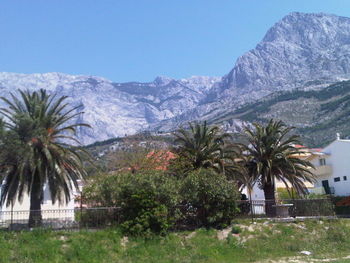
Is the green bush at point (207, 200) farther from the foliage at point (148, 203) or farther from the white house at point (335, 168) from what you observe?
the white house at point (335, 168)

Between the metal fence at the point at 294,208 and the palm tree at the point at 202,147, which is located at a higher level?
the palm tree at the point at 202,147

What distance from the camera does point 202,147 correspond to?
118ft

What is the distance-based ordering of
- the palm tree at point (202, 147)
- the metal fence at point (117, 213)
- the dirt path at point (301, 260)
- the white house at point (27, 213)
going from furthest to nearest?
the palm tree at point (202, 147) → the white house at point (27, 213) → the metal fence at point (117, 213) → the dirt path at point (301, 260)

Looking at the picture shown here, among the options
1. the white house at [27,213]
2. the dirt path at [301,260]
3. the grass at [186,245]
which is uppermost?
the white house at [27,213]

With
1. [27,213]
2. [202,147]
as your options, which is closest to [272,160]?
[202,147]

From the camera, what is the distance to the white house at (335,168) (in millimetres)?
58344

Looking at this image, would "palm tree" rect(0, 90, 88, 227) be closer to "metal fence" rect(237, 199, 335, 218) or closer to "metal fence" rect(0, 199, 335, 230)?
"metal fence" rect(0, 199, 335, 230)

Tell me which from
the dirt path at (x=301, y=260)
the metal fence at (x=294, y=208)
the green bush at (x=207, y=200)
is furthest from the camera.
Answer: the metal fence at (x=294, y=208)

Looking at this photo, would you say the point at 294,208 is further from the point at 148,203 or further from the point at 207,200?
the point at 148,203

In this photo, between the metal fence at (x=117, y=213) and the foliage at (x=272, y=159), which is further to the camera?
the foliage at (x=272, y=159)

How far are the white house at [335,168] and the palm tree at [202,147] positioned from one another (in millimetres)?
27027

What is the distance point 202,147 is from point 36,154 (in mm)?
14803

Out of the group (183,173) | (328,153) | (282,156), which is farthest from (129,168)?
(328,153)

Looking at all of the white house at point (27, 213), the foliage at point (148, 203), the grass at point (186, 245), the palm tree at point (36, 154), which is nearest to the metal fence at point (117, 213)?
the white house at point (27, 213)
